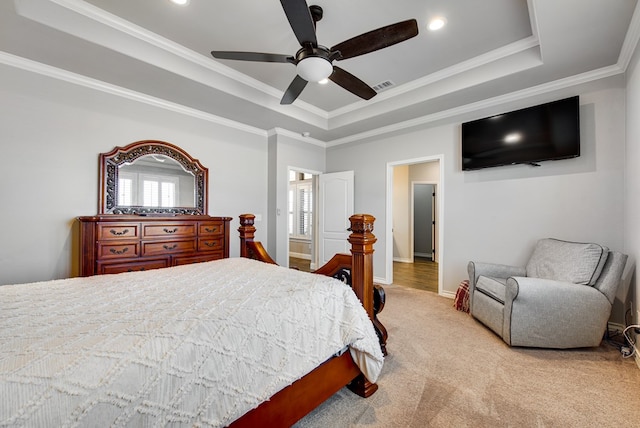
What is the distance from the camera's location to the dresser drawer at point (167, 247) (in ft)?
9.83

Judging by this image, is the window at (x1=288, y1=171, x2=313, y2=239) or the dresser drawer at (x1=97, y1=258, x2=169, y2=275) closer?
the dresser drawer at (x1=97, y1=258, x2=169, y2=275)

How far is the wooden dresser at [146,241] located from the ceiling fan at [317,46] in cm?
196

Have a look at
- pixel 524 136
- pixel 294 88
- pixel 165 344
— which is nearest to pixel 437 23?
pixel 294 88

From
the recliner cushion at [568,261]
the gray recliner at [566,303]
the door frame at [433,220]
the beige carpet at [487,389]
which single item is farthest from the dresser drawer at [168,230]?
the door frame at [433,220]

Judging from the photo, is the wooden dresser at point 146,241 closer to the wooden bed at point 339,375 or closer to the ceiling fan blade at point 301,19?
the wooden bed at point 339,375

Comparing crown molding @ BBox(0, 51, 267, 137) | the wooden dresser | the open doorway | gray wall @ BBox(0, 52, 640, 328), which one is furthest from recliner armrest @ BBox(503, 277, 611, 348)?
the open doorway

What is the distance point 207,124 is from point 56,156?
1.73m

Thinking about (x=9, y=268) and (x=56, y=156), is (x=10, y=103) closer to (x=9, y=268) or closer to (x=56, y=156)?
(x=56, y=156)

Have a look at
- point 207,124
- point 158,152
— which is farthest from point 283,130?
point 158,152

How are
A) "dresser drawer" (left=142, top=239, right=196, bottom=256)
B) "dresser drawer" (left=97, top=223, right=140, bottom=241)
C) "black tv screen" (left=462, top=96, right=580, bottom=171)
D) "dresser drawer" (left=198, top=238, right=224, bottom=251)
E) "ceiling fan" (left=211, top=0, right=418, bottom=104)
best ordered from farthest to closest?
"dresser drawer" (left=198, top=238, right=224, bottom=251)
"dresser drawer" (left=142, top=239, right=196, bottom=256)
"black tv screen" (left=462, top=96, right=580, bottom=171)
"dresser drawer" (left=97, top=223, right=140, bottom=241)
"ceiling fan" (left=211, top=0, right=418, bottom=104)

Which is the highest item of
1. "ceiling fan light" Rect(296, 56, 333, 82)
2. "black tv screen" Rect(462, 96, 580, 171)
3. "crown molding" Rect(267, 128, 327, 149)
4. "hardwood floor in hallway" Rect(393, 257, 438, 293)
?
"crown molding" Rect(267, 128, 327, 149)

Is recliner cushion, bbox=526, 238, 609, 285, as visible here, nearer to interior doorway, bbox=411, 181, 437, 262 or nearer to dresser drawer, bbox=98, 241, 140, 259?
interior doorway, bbox=411, 181, 437, 262

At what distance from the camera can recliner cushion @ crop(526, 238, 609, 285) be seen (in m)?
2.40

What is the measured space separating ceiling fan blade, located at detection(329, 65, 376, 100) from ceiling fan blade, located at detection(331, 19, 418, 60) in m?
0.19
